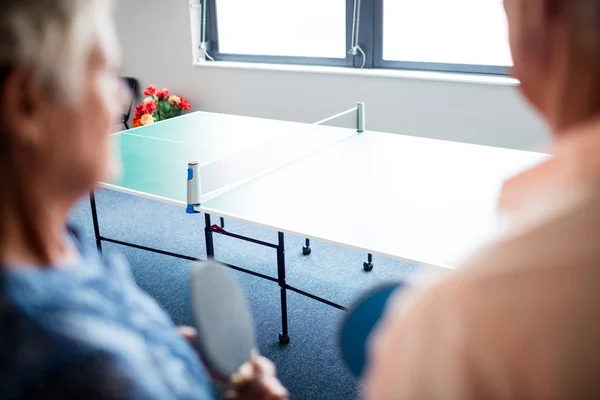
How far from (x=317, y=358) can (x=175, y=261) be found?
1498mm

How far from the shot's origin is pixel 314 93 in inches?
199

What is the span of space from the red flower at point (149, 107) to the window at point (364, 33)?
865mm

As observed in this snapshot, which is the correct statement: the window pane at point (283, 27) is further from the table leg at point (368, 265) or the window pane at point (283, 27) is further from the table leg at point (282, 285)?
the table leg at point (282, 285)

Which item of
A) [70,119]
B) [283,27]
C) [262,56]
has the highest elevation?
[283,27]

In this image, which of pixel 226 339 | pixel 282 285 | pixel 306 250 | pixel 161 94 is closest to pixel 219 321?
pixel 226 339

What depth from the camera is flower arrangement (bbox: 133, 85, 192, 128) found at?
5.19 meters

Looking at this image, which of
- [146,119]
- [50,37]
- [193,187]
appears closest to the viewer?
[50,37]

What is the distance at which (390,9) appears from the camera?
185 inches

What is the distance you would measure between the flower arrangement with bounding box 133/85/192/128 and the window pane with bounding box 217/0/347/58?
2.24 feet

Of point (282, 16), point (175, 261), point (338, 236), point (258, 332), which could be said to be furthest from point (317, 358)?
point (282, 16)

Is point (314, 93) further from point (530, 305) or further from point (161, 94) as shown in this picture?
point (530, 305)

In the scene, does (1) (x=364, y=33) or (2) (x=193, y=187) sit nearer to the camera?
(2) (x=193, y=187)

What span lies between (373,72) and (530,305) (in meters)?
4.48

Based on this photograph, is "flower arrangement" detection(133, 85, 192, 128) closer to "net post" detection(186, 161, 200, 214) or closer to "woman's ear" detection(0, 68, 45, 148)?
"net post" detection(186, 161, 200, 214)
